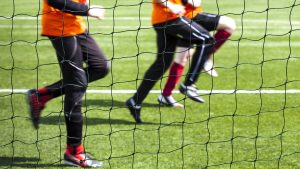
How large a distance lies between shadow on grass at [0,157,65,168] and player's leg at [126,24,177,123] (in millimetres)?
1257

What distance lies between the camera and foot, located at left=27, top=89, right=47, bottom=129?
202 inches

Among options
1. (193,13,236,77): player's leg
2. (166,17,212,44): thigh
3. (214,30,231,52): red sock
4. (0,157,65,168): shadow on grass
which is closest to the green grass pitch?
(0,157,65,168): shadow on grass

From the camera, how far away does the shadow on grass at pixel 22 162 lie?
4.58m

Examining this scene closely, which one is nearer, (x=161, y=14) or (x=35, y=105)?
(x=35, y=105)

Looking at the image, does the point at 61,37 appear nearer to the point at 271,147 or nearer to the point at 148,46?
the point at 271,147

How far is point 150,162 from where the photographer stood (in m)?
4.62

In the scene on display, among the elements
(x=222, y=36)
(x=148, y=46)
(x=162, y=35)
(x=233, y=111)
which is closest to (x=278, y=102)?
(x=233, y=111)

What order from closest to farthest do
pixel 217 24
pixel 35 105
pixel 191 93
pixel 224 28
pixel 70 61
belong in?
pixel 70 61 < pixel 35 105 < pixel 217 24 < pixel 191 93 < pixel 224 28

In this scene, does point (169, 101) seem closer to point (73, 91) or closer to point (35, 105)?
point (35, 105)

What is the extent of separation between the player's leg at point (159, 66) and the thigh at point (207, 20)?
431 millimetres

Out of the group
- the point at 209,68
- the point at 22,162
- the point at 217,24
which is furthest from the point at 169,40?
the point at 209,68

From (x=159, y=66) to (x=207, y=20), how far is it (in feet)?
2.49

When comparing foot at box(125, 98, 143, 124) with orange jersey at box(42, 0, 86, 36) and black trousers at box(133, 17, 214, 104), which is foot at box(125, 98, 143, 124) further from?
orange jersey at box(42, 0, 86, 36)

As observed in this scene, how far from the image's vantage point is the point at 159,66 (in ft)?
18.8
